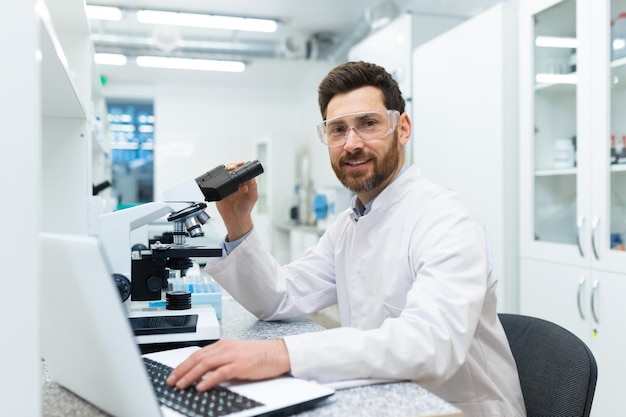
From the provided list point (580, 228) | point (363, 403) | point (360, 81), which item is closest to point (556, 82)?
point (580, 228)

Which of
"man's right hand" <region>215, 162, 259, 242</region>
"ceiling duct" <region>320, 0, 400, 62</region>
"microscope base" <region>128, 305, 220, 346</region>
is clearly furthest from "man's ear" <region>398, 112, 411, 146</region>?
"ceiling duct" <region>320, 0, 400, 62</region>

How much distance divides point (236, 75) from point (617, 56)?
5.00 m

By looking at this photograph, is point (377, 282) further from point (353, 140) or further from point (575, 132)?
point (575, 132)

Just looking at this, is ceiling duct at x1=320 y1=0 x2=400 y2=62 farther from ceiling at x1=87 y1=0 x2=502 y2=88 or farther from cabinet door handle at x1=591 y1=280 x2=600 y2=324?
cabinet door handle at x1=591 y1=280 x2=600 y2=324

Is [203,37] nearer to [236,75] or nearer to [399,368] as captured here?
[236,75]

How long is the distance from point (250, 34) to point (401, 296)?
4.87 metres

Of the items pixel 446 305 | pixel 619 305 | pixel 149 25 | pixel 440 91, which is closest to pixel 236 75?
pixel 149 25

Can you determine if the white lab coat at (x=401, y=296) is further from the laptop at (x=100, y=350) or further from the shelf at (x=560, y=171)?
the shelf at (x=560, y=171)

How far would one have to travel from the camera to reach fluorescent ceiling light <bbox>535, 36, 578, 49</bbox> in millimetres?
2145

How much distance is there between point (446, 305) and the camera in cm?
92

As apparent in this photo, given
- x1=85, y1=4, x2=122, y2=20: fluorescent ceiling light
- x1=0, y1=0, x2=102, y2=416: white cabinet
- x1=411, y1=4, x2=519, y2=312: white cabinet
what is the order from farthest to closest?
x1=85, y1=4, x2=122, y2=20: fluorescent ceiling light
x1=411, y1=4, x2=519, y2=312: white cabinet
x1=0, y1=0, x2=102, y2=416: white cabinet

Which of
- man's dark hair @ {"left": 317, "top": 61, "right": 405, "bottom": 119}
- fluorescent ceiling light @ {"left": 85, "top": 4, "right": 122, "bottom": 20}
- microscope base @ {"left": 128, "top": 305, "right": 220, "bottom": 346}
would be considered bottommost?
microscope base @ {"left": 128, "top": 305, "right": 220, "bottom": 346}

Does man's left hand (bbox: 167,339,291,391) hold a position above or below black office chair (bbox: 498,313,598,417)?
above

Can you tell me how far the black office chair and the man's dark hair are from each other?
64 cm
